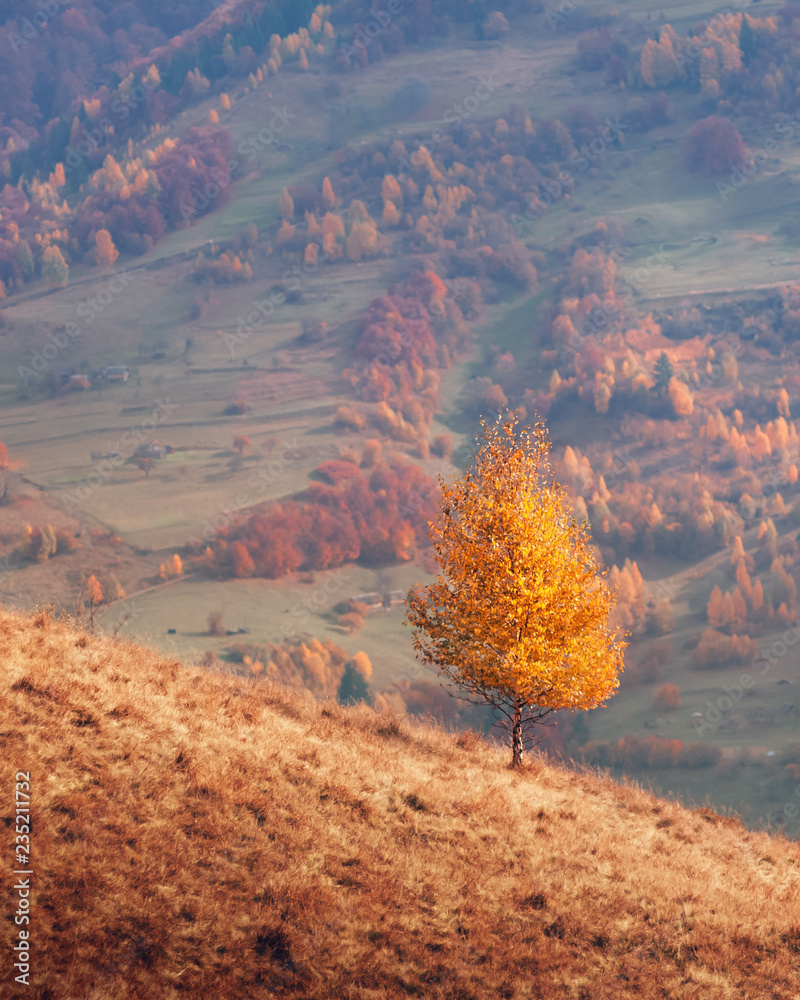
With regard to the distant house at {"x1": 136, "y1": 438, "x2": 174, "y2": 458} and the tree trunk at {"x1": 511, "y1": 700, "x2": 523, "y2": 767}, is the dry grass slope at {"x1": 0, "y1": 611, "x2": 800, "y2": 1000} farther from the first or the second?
the distant house at {"x1": 136, "y1": 438, "x2": 174, "y2": 458}

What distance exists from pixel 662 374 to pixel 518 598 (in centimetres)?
18585

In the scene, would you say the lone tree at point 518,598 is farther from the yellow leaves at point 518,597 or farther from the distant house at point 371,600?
the distant house at point 371,600

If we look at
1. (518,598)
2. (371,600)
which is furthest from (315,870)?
(371,600)

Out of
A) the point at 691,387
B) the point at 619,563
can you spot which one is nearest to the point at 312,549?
the point at 619,563

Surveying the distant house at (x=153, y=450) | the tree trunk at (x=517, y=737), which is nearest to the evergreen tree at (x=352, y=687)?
the tree trunk at (x=517, y=737)

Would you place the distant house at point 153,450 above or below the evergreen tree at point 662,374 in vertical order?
above

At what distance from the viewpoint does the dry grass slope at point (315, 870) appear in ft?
39.9

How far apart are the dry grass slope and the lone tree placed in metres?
2.63

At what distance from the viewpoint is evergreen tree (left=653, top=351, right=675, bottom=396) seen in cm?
19262

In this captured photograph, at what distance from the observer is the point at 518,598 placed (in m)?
21.0

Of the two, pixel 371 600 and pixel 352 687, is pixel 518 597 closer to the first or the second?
pixel 352 687

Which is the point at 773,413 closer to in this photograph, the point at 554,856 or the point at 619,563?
the point at 619,563

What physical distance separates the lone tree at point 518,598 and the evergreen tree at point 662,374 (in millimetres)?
179806

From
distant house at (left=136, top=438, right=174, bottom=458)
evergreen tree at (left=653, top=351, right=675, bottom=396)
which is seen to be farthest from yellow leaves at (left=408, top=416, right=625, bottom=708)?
evergreen tree at (left=653, top=351, right=675, bottom=396)
